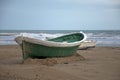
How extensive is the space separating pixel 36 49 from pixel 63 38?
13.5 ft

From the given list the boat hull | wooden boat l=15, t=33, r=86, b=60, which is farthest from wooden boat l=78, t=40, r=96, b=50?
the boat hull

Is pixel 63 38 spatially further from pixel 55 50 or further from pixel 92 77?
pixel 92 77

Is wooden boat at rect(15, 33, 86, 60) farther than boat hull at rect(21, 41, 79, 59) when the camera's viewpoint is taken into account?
No

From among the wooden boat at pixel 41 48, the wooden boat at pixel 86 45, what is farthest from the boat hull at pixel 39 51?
the wooden boat at pixel 86 45

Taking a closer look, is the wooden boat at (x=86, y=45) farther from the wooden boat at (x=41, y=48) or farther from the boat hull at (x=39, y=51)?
the boat hull at (x=39, y=51)

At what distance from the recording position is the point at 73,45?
12.6 m

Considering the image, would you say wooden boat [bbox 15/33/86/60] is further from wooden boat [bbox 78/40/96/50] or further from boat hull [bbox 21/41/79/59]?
wooden boat [bbox 78/40/96/50]

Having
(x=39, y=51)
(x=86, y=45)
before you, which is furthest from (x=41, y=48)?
(x=86, y=45)

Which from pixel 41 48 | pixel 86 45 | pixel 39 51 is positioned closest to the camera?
pixel 41 48

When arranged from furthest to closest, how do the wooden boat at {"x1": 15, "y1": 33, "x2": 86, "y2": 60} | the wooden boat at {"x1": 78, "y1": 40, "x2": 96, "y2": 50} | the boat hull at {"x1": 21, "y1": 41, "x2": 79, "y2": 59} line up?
the wooden boat at {"x1": 78, "y1": 40, "x2": 96, "y2": 50}
the boat hull at {"x1": 21, "y1": 41, "x2": 79, "y2": 59}
the wooden boat at {"x1": 15, "y1": 33, "x2": 86, "y2": 60}

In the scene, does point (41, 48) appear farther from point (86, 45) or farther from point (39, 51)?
point (86, 45)

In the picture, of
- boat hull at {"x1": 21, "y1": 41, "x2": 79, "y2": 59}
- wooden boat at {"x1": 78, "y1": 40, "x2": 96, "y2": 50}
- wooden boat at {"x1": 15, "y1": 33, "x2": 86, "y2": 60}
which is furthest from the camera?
wooden boat at {"x1": 78, "y1": 40, "x2": 96, "y2": 50}

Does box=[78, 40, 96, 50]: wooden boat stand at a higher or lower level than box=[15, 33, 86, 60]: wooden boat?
lower

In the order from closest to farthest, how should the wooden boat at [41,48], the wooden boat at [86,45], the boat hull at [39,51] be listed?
the wooden boat at [41,48], the boat hull at [39,51], the wooden boat at [86,45]
